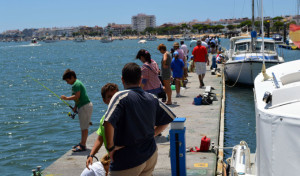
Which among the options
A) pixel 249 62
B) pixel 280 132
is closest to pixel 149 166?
pixel 280 132

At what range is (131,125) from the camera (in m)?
3.97

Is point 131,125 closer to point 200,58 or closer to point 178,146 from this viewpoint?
point 178,146

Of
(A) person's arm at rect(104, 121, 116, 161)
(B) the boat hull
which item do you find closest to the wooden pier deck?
(A) person's arm at rect(104, 121, 116, 161)

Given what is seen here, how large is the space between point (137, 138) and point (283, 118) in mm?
1359

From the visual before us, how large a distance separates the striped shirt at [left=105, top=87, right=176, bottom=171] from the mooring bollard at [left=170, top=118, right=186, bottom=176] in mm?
2154

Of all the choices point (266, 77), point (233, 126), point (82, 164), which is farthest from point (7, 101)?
point (266, 77)

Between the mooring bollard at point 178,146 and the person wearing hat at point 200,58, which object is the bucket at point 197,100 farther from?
the mooring bollard at point 178,146

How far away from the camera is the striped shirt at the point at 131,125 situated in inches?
154

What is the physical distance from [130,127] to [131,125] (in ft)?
0.07

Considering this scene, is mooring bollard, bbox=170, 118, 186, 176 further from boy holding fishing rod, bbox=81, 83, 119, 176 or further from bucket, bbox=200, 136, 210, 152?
bucket, bbox=200, 136, 210, 152

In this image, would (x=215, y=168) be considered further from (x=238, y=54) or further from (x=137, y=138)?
(x=238, y=54)

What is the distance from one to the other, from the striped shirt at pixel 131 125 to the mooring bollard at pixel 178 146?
7.07 feet

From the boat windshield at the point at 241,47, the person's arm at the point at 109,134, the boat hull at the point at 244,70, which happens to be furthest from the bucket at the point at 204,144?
the boat windshield at the point at 241,47

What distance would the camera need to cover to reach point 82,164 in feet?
25.0
